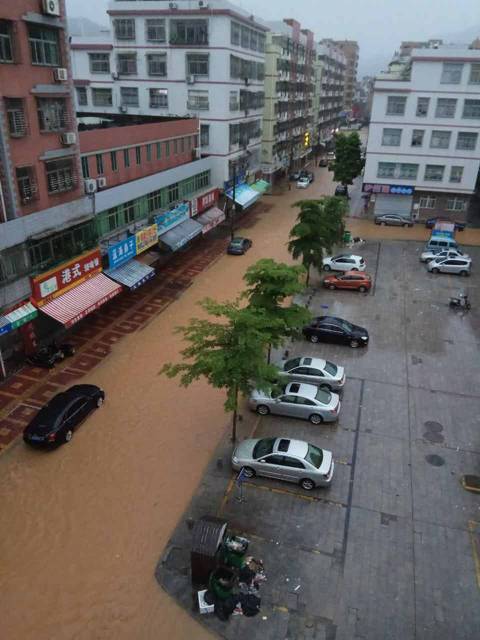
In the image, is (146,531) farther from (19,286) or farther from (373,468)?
(19,286)

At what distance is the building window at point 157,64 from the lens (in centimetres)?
4372

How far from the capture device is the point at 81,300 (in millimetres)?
24359

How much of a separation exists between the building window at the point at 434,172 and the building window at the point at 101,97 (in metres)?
33.2

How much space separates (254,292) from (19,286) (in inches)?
414

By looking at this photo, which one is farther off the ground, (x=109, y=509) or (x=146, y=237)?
(x=146, y=237)

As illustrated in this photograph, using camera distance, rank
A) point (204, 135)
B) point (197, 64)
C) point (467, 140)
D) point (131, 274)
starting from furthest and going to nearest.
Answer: point (467, 140)
point (204, 135)
point (197, 64)
point (131, 274)

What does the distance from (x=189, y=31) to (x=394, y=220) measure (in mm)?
27207

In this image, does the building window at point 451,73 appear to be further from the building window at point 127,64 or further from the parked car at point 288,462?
the parked car at point 288,462

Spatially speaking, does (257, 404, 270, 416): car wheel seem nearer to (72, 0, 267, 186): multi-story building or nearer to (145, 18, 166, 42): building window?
(72, 0, 267, 186): multi-story building

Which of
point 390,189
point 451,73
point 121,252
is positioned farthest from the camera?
point 390,189

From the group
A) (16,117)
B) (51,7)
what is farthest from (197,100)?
(16,117)

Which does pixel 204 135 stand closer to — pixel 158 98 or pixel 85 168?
pixel 158 98

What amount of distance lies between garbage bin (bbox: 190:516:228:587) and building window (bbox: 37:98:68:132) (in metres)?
19.0

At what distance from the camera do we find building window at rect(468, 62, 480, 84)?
4416 centimetres
